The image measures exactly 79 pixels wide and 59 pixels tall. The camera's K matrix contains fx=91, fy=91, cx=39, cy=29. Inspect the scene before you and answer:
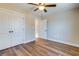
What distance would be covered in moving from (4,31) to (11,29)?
1.14ft

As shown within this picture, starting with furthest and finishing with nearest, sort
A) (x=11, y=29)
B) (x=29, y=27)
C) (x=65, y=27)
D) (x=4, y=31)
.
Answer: (x=29, y=27), (x=65, y=27), (x=11, y=29), (x=4, y=31)

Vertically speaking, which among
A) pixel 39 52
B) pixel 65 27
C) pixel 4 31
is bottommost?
pixel 39 52

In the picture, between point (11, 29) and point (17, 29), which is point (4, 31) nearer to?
point (11, 29)

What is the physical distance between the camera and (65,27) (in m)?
4.36

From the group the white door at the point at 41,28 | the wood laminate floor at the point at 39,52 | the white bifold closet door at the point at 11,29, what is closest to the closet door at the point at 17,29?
the white bifold closet door at the point at 11,29

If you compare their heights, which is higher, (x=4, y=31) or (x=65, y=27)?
(x=65, y=27)

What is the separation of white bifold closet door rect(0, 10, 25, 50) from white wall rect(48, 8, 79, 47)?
5.21 feet

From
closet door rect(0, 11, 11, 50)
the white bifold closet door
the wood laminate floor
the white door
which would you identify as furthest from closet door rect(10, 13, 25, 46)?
the white door

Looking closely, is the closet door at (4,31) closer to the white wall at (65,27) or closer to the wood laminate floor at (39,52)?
the wood laminate floor at (39,52)

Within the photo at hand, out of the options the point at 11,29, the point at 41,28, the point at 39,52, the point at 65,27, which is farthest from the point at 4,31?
the point at 65,27

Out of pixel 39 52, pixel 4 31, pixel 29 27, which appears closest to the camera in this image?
pixel 39 52

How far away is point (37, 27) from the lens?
527 cm

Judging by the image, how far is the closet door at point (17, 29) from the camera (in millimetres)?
3879

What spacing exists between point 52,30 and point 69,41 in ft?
3.62
